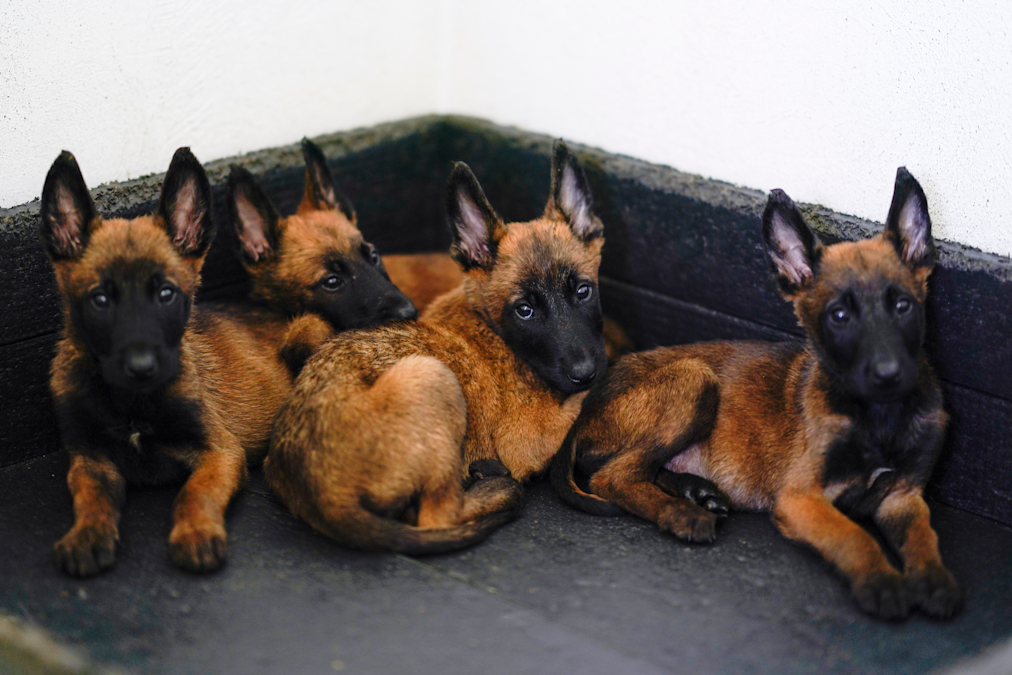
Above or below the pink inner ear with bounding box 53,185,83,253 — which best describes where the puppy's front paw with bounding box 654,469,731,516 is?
below

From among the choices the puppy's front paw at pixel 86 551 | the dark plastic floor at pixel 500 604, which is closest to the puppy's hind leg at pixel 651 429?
the dark plastic floor at pixel 500 604

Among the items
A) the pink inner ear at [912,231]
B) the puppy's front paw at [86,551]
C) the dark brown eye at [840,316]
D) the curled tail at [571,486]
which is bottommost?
the puppy's front paw at [86,551]

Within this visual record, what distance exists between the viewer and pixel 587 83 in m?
5.44

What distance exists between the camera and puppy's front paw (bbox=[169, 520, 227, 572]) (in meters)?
3.49

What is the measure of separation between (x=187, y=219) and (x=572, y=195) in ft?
6.14

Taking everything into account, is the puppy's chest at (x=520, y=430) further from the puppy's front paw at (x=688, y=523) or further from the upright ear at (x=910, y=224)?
the upright ear at (x=910, y=224)

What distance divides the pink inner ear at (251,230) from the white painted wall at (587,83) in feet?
1.91

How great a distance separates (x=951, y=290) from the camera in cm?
391

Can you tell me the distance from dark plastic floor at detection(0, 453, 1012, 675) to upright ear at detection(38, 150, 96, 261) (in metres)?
1.17

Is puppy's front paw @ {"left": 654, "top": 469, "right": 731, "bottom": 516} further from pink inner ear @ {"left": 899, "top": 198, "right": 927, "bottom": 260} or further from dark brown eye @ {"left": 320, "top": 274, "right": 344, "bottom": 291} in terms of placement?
dark brown eye @ {"left": 320, "top": 274, "right": 344, "bottom": 291}

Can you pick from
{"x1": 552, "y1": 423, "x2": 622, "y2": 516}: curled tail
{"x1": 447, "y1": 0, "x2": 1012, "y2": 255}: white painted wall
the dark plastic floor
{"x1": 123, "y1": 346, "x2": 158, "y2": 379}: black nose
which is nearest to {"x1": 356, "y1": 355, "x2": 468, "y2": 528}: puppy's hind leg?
the dark plastic floor

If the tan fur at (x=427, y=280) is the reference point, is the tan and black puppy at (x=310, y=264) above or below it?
above

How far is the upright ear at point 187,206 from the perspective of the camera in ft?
12.9

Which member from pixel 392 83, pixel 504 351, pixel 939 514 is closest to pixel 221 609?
pixel 504 351
